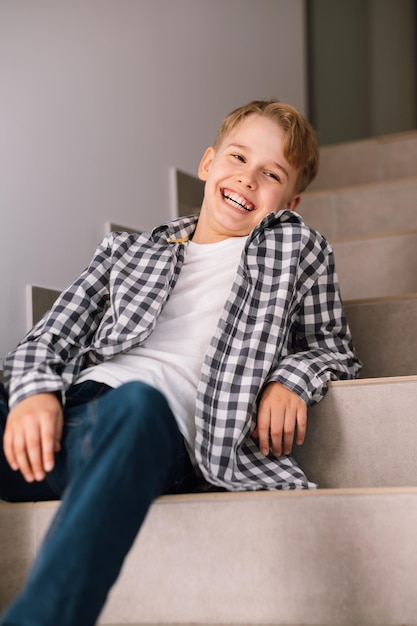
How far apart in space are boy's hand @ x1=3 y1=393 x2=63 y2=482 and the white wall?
61cm

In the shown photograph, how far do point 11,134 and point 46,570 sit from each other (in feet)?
3.82

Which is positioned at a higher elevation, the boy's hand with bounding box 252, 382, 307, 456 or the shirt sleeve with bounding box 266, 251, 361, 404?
the shirt sleeve with bounding box 266, 251, 361, 404

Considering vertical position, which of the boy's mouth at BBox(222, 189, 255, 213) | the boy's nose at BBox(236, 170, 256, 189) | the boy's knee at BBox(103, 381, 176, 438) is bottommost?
the boy's knee at BBox(103, 381, 176, 438)

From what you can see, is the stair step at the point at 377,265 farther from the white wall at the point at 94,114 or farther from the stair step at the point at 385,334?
the white wall at the point at 94,114

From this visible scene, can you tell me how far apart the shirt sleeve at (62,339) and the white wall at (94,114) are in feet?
1.09

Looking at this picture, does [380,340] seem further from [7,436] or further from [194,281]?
[7,436]

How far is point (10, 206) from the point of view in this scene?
5.65 feet

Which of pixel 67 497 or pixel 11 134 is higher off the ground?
pixel 11 134

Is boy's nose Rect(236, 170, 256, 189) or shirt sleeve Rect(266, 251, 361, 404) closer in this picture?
shirt sleeve Rect(266, 251, 361, 404)

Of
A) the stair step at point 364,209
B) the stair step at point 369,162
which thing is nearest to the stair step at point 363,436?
the stair step at point 364,209

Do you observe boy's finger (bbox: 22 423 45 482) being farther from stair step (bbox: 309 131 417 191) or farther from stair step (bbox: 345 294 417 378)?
stair step (bbox: 309 131 417 191)

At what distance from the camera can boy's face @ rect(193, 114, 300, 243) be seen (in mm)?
1516

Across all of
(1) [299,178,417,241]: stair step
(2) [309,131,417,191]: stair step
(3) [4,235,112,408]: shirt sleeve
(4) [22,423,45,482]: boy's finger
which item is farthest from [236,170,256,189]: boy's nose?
(2) [309,131,417,191]: stair step

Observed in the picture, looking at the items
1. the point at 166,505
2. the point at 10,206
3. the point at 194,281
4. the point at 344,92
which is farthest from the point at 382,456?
the point at 344,92
